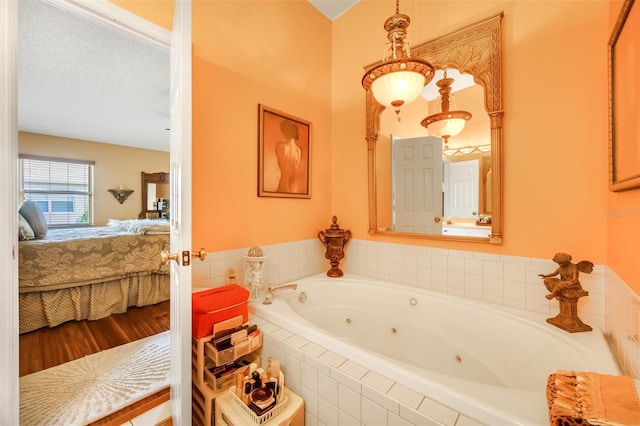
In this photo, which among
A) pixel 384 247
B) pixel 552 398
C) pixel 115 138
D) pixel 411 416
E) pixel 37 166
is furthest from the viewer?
pixel 115 138

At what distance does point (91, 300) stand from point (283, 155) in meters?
2.35

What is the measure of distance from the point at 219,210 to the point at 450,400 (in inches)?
61.1

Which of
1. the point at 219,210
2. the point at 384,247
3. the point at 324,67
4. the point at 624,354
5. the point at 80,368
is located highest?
the point at 324,67

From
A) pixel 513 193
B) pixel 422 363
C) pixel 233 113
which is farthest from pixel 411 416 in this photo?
pixel 233 113

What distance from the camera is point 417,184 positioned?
2129 millimetres

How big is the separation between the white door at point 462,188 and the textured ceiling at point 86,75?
5.95ft

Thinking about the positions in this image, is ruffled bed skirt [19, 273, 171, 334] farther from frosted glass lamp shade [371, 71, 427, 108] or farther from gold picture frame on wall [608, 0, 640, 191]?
gold picture frame on wall [608, 0, 640, 191]

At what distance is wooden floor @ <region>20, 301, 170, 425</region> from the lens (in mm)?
1533

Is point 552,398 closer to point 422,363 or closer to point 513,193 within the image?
point 422,363

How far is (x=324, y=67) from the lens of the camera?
2.51m

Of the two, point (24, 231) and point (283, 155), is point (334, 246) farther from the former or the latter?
point (24, 231)

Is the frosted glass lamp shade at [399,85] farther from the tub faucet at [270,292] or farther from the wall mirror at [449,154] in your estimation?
the tub faucet at [270,292]

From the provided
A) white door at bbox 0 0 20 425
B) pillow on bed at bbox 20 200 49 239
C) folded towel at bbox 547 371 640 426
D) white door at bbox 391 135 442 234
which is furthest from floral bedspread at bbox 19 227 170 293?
folded towel at bbox 547 371 640 426

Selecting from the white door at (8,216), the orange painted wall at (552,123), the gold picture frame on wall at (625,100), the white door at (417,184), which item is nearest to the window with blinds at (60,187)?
the white door at (8,216)
